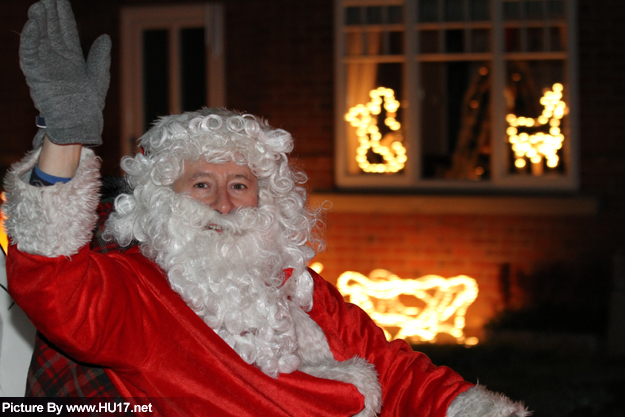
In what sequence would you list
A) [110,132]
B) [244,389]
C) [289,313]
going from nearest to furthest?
1. [244,389]
2. [289,313]
3. [110,132]

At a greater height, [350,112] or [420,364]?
[350,112]

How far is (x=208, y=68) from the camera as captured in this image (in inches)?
271

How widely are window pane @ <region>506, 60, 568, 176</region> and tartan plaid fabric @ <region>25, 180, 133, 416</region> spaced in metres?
5.10

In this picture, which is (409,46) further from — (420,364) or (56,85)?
(56,85)

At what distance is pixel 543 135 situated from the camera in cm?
639

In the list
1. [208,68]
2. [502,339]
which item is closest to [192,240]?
[502,339]

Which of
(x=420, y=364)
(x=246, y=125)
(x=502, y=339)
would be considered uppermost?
(x=246, y=125)

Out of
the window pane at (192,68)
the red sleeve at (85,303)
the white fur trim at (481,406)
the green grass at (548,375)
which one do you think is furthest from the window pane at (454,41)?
the red sleeve at (85,303)

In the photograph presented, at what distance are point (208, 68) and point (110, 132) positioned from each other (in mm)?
1220

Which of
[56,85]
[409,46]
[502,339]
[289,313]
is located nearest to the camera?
[56,85]

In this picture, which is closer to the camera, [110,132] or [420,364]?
[420,364]

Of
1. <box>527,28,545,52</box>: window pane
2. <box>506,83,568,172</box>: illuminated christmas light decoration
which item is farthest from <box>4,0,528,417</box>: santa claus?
<box>527,28,545,52</box>: window pane

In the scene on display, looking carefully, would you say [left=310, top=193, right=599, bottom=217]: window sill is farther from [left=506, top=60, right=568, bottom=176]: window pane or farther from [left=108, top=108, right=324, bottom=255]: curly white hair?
[left=108, top=108, right=324, bottom=255]: curly white hair

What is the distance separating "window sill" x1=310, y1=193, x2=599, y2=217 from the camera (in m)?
6.12
